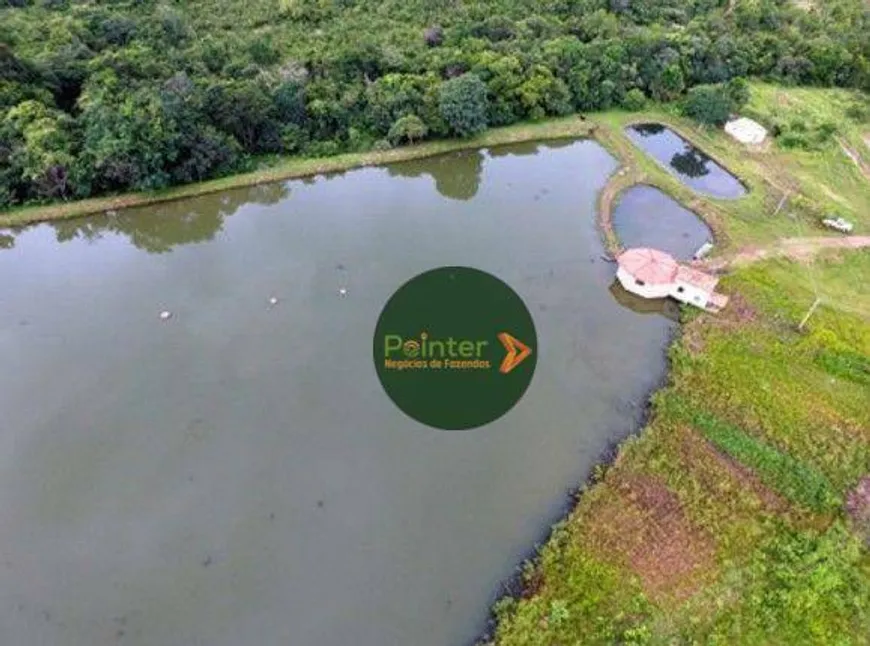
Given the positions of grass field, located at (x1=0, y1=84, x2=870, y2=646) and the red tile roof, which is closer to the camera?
grass field, located at (x1=0, y1=84, x2=870, y2=646)

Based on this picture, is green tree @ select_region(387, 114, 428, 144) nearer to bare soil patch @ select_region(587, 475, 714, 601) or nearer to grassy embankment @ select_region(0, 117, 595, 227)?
grassy embankment @ select_region(0, 117, 595, 227)

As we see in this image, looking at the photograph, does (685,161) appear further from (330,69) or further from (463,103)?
(330,69)

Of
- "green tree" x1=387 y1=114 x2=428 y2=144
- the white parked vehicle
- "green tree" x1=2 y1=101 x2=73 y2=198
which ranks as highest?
"green tree" x1=2 y1=101 x2=73 y2=198

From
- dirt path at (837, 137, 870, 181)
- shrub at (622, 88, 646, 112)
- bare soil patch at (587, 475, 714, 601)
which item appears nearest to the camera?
bare soil patch at (587, 475, 714, 601)

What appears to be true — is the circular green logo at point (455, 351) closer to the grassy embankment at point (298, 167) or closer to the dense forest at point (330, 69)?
the grassy embankment at point (298, 167)

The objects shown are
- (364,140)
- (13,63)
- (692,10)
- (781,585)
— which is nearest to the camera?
(781,585)

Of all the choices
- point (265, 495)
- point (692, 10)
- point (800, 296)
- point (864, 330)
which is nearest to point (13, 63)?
point (265, 495)

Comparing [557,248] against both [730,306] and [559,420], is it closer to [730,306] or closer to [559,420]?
[730,306]

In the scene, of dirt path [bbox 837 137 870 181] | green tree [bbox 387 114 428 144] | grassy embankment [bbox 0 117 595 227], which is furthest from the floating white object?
green tree [bbox 387 114 428 144]
